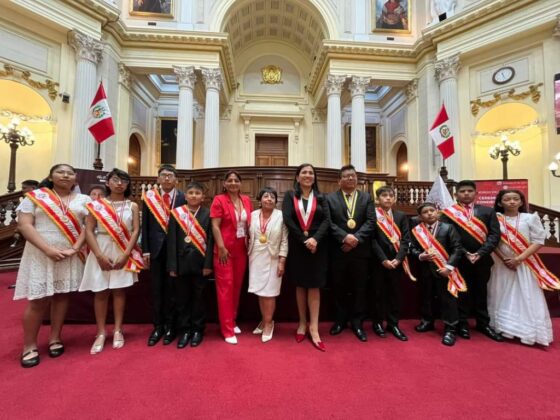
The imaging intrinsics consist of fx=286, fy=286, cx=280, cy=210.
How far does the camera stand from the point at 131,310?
342 cm

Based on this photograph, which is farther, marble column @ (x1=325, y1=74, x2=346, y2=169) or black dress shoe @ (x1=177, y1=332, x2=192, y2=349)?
marble column @ (x1=325, y1=74, x2=346, y2=169)

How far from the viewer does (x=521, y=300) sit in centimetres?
296

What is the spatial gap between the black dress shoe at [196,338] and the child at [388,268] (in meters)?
1.84

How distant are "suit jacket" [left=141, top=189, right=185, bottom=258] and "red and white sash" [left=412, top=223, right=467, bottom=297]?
8.98 feet

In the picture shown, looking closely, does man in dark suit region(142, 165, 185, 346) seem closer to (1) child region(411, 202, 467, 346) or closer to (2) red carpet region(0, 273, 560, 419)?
(2) red carpet region(0, 273, 560, 419)

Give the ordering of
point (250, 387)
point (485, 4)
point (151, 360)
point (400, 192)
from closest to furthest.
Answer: point (250, 387)
point (151, 360)
point (400, 192)
point (485, 4)

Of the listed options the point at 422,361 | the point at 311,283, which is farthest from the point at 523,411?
the point at 311,283

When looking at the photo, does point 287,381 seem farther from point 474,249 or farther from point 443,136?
point 443,136

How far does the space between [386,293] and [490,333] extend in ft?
3.65

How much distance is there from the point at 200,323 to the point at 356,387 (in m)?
1.58

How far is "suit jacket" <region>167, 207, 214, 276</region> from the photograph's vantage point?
280 cm

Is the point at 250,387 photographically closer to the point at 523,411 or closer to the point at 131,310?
the point at 523,411

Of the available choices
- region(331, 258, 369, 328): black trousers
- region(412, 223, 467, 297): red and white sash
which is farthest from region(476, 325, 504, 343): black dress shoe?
region(331, 258, 369, 328): black trousers

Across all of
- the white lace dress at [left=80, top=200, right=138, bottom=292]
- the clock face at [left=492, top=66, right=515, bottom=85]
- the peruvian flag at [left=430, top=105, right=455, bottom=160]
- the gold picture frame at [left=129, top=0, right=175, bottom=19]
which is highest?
the gold picture frame at [left=129, top=0, right=175, bottom=19]
